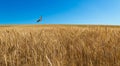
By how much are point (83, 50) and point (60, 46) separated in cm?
36

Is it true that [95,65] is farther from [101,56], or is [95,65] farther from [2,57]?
[2,57]

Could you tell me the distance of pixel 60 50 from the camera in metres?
3.25

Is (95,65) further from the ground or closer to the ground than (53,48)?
closer to the ground

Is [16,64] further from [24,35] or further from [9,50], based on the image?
[24,35]

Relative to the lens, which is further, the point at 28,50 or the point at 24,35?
the point at 24,35

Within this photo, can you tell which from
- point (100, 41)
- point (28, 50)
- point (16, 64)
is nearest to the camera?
point (16, 64)

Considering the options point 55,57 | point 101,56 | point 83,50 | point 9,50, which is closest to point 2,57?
point 9,50

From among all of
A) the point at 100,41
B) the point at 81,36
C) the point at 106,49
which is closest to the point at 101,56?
the point at 106,49

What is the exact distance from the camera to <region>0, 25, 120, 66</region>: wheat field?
2.98 meters

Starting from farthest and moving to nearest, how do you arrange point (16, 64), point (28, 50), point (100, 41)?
1. point (100, 41)
2. point (28, 50)
3. point (16, 64)

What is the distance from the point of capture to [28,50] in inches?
124

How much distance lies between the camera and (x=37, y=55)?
3.02 m

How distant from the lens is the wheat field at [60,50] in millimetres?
2979

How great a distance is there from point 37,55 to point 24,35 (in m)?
0.77
